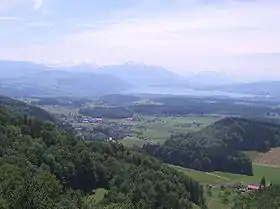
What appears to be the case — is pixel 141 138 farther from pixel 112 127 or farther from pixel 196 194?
pixel 196 194

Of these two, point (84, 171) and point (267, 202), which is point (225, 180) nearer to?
point (84, 171)

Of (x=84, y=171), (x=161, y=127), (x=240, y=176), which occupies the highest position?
(x=84, y=171)

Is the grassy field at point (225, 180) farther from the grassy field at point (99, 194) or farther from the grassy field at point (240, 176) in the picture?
the grassy field at point (99, 194)

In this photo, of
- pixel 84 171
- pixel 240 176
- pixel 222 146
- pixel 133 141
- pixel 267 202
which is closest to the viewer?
pixel 267 202

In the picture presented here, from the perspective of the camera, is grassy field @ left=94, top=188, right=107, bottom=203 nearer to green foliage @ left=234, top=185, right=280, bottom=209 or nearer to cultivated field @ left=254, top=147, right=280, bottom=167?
green foliage @ left=234, top=185, right=280, bottom=209

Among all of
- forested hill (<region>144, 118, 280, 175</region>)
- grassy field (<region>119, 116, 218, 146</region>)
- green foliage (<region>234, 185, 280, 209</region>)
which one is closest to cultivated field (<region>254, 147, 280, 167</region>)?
forested hill (<region>144, 118, 280, 175</region>)

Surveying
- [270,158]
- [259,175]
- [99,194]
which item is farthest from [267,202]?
[270,158]
